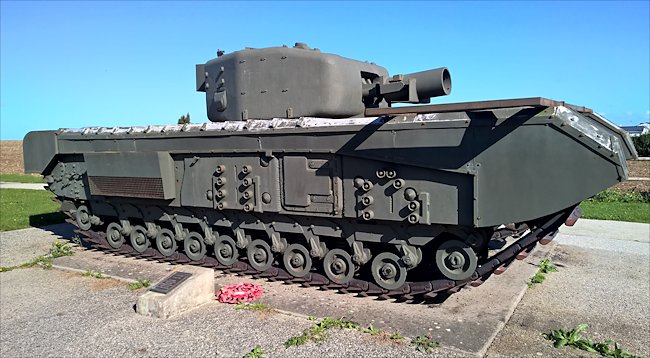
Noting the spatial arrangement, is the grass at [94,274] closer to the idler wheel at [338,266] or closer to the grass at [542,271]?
the idler wheel at [338,266]

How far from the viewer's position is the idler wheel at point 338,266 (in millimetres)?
7031

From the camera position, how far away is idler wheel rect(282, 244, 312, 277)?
7387 millimetres

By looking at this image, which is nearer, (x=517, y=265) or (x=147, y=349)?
(x=147, y=349)

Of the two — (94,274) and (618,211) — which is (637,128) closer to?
(618,211)

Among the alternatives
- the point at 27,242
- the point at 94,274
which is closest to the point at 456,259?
the point at 94,274

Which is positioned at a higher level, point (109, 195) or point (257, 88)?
point (257, 88)

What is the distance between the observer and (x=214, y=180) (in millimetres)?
7871

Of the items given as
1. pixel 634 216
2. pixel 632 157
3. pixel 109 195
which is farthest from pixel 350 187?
pixel 634 216

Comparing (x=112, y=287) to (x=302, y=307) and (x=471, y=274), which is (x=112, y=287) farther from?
(x=471, y=274)

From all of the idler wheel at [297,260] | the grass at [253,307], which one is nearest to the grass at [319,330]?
the grass at [253,307]

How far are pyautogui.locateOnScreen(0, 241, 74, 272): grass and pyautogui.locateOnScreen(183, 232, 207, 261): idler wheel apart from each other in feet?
8.50

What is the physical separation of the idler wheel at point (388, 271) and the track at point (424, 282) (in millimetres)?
77

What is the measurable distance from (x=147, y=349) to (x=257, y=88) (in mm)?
4292

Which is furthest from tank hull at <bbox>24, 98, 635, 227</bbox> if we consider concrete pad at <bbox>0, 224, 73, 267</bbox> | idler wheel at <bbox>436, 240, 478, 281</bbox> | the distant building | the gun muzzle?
concrete pad at <bbox>0, 224, 73, 267</bbox>
